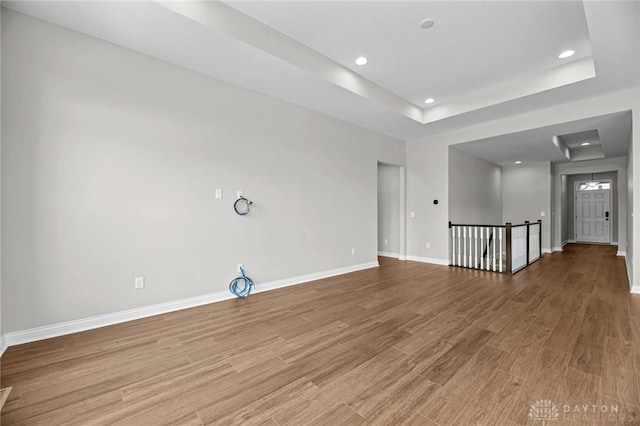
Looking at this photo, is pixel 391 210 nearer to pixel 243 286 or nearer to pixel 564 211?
pixel 243 286

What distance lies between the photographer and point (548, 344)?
234 cm

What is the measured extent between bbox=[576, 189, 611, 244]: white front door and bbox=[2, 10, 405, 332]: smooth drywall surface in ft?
36.5

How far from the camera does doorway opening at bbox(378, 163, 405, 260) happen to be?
668 cm

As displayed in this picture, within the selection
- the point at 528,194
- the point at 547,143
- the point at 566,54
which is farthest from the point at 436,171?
the point at 528,194

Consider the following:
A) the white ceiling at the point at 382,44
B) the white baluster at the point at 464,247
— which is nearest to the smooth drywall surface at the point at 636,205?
the white ceiling at the point at 382,44

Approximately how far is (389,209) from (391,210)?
2.9 inches

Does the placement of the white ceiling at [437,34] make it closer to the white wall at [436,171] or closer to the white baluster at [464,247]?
the white wall at [436,171]

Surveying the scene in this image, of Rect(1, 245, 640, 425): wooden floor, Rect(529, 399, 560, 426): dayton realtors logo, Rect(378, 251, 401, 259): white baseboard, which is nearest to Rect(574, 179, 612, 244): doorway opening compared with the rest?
Rect(378, 251, 401, 259): white baseboard

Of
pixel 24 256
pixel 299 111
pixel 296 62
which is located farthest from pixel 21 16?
pixel 299 111

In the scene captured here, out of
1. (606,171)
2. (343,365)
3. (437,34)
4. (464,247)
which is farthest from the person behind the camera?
(606,171)

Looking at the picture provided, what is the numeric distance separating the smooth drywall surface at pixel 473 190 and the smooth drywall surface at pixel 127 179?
3749 millimetres

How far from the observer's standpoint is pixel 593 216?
9.66 metres

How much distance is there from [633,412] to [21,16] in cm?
533

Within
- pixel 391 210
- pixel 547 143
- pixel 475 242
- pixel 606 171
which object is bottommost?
pixel 475 242
